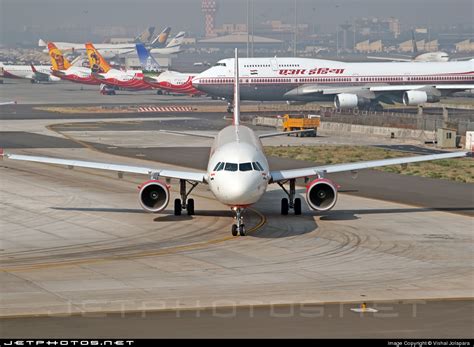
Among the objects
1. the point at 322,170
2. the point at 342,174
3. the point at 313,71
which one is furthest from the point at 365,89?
the point at 322,170

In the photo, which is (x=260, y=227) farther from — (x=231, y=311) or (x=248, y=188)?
(x=231, y=311)

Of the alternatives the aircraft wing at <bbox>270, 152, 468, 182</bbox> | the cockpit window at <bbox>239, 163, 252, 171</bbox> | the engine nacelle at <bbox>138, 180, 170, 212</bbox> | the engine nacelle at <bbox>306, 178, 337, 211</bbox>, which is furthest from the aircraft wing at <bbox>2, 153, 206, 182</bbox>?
the engine nacelle at <bbox>306, 178, 337, 211</bbox>

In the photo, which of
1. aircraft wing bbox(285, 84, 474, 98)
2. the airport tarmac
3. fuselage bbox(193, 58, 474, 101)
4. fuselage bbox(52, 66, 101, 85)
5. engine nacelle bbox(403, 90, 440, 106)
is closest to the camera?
the airport tarmac

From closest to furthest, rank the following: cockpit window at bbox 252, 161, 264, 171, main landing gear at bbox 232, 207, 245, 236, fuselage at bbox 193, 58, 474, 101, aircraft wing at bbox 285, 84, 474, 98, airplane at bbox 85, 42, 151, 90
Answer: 1. cockpit window at bbox 252, 161, 264, 171
2. main landing gear at bbox 232, 207, 245, 236
3. aircraft wing at bbox 285, 84, 474, 98
4. fuselage at bbox 193, 58, 474, 101
5. airplane at bbox 85, 42, 151, 90

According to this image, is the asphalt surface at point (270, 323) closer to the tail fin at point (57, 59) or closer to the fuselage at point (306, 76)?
the fuselage at point (306, 76)

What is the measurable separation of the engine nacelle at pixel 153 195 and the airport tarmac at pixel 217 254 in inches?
32.3

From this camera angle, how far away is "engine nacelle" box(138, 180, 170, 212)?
145 ft

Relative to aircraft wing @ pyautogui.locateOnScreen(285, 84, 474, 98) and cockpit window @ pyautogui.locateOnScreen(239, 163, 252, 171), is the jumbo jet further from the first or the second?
cockpit window @ pyautogui.locateOnScreen(239, 163, 252, 171)

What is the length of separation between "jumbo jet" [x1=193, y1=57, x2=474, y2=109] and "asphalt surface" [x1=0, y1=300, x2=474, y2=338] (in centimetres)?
9365

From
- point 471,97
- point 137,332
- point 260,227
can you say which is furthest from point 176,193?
point 471,97

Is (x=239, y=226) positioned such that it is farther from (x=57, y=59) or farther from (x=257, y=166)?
(x=57, y=59)

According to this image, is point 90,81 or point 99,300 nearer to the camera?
point 99,300

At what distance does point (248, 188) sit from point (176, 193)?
15039 mm

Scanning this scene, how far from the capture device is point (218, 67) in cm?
13088
